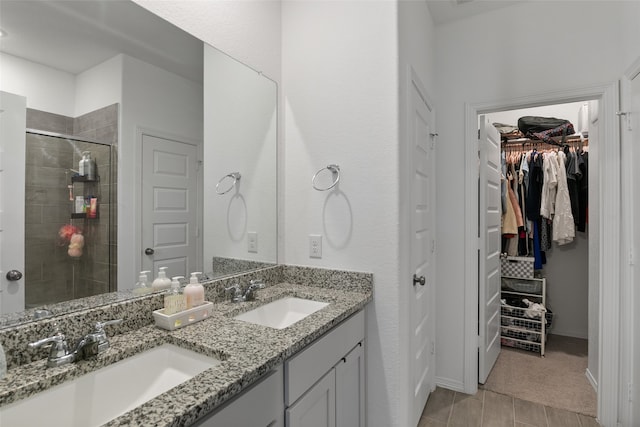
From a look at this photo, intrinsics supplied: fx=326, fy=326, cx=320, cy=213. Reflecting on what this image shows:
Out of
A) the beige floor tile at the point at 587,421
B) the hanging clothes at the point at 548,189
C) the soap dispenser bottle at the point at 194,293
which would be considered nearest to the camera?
the soap dispenser bottle at the point at 194,293

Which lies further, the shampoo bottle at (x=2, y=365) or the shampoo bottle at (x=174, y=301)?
the shampoo bottle at (x=174, y=301)

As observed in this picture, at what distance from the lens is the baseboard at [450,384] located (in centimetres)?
234

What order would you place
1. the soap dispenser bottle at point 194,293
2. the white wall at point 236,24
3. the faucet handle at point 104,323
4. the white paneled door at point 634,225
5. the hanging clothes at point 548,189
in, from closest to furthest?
the faucet handle at point 104,323 < the soap dispenser bottle at point 194,293 < the white wall at point 236,24 < the white paneled door at point 634,225 < the hanging clothes at point 548,189

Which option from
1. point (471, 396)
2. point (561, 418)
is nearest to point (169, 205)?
point (471, 396)

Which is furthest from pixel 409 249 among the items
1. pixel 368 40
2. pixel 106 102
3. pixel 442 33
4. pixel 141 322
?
pixel 442 33

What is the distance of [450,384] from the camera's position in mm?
2377

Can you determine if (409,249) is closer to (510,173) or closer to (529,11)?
(529,11)

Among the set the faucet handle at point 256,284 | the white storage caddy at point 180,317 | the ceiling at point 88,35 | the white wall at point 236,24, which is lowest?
the white storage caddy at point 180,317

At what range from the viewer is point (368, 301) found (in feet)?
5.27

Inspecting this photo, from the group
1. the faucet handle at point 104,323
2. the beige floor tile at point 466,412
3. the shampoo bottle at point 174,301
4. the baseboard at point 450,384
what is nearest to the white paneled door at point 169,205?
the shampoo bottle at point 174,301

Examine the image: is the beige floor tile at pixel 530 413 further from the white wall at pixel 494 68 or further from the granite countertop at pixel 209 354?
the granite countertop at pixel 209 354

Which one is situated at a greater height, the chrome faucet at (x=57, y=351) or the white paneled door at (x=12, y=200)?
the white paneled door at (x=12, y=200)

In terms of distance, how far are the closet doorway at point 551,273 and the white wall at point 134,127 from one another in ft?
7.79

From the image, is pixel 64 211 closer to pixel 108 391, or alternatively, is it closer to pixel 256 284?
pixel 108 391
